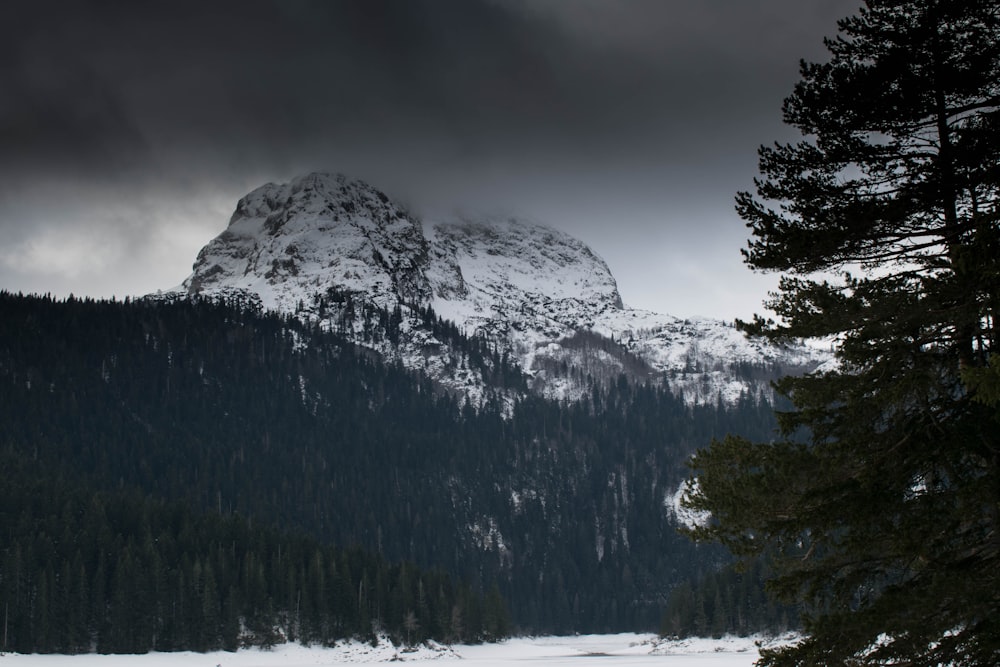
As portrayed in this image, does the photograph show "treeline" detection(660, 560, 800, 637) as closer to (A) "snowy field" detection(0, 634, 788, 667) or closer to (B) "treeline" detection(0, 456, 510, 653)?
(A) "snowy field" detection(0, 634, 788, 667)

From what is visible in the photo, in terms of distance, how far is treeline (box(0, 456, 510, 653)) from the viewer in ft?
340

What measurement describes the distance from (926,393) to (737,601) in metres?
104

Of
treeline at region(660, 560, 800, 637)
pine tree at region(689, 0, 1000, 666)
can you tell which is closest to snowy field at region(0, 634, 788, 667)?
treeline at region(660, 560, 800, 637)

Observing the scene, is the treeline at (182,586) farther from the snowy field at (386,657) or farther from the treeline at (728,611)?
the treeline at (728,611)

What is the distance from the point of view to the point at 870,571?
15336mm

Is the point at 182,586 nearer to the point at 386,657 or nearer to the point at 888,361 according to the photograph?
the point at 386,657

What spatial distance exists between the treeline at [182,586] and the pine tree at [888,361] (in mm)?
100208

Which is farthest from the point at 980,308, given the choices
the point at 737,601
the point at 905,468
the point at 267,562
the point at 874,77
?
the point at 267,562

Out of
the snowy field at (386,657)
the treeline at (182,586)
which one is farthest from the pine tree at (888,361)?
the treeline at (182,586)

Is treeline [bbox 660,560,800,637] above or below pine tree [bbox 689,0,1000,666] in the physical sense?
below

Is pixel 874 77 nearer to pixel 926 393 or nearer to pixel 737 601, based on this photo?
pixel 926 393

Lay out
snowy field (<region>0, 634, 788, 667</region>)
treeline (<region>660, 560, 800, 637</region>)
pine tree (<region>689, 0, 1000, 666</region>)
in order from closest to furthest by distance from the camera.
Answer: pine tree (<region>689, 0, 1000, 666</region>)
snowy field (<region>0, 634, 788, 667</region>)
treeline (<region>660, 560, 800, 637</region>)

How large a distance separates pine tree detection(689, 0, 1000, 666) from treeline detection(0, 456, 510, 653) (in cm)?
10021

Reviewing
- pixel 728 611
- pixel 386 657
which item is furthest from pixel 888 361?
pixel 728 611
